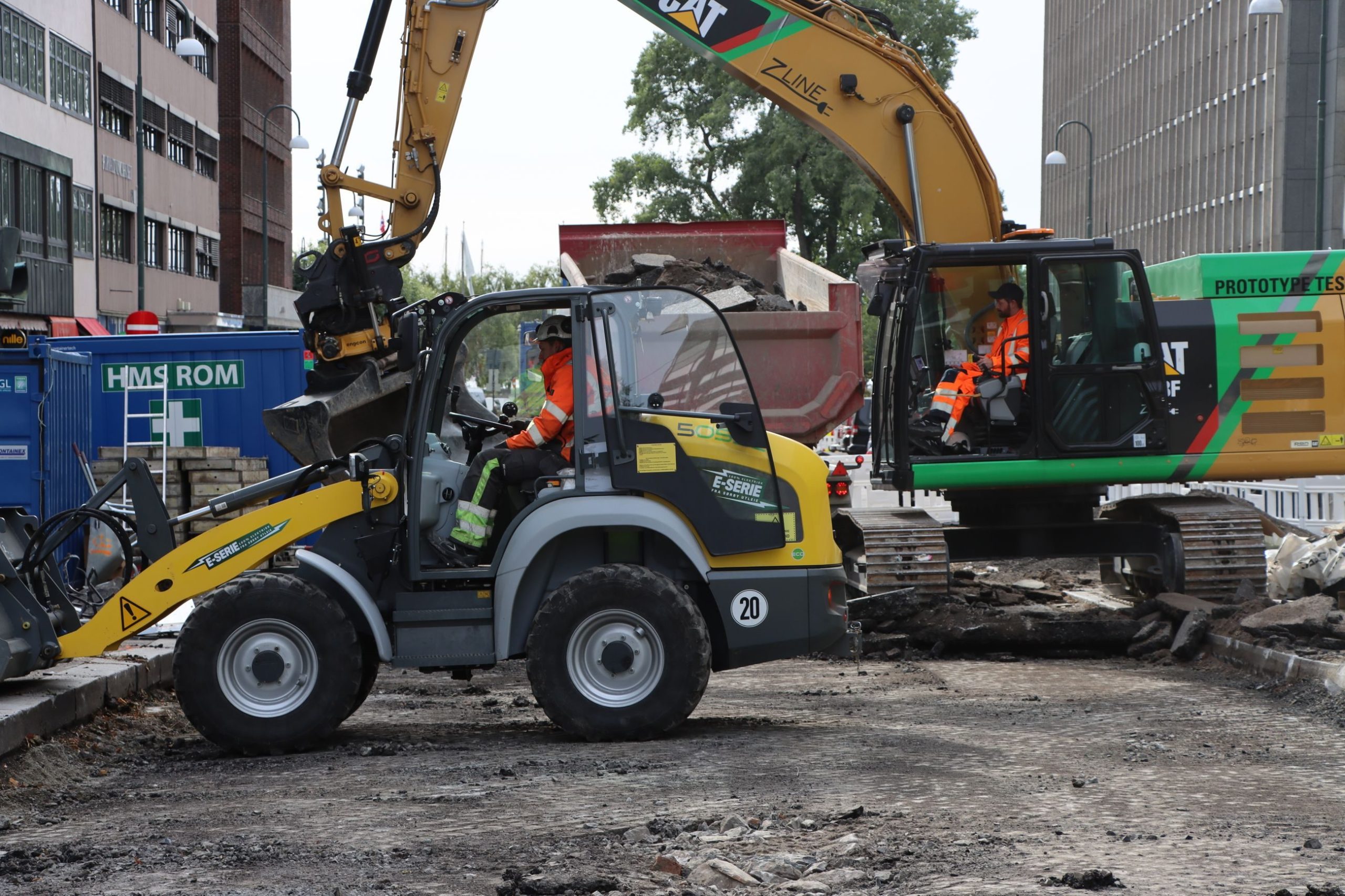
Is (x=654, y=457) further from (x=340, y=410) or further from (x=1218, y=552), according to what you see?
(x=1218, y=552)

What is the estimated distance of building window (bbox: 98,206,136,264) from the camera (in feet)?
148

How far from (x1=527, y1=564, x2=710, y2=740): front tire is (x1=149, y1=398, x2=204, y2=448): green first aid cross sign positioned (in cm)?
967

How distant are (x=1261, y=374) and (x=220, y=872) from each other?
354 inches

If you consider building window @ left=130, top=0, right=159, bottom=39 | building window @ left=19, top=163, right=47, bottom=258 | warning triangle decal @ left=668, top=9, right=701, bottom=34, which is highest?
building window @ left=130, top=0, right=159, bottom=39

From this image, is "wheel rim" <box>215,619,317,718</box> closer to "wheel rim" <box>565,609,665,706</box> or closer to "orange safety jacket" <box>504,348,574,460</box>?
"wheel rim" <box>565,609,665,706</box>

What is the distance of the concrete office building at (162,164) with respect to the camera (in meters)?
45.3

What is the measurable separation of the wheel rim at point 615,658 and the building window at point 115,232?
38735 millimetres

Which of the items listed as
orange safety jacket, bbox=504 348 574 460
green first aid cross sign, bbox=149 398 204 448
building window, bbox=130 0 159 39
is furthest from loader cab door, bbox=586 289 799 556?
building window, bbox=130 0 159 39

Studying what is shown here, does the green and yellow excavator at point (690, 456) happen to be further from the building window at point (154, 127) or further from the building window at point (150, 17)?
the building window at point (150, 17)

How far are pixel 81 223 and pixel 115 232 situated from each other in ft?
A: 15.7

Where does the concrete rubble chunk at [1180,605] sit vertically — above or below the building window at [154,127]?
below

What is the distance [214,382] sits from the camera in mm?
17078

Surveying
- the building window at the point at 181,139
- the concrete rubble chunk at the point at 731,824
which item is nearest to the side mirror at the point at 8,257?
the concrete rubble chunk at the point at 731,824

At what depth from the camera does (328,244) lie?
35.7 feet
